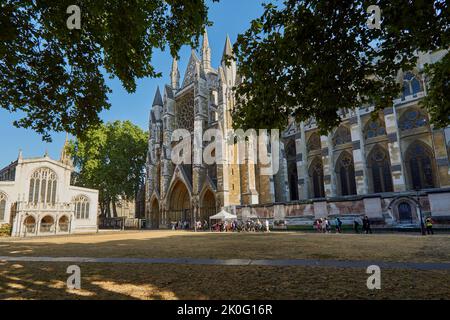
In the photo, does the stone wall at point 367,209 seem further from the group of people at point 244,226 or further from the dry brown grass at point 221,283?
the dry brown grass at point 221,283

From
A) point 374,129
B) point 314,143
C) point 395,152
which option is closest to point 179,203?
point 314,143

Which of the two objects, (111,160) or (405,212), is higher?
(111,160)

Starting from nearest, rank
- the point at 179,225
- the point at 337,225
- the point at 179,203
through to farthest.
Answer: the point at 337,225, the point at 179,225, the point at 179,203

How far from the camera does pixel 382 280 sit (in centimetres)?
501

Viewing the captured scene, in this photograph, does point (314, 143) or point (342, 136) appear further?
point (314, 143)

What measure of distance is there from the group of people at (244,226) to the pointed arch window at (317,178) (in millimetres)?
9209

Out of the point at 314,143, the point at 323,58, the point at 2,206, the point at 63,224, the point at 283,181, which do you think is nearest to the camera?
the point at 323,58

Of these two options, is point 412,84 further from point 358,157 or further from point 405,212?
point 405,212

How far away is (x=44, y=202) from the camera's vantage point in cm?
3538

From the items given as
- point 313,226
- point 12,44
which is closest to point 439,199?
point 313,226

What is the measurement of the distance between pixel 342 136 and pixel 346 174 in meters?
4.88

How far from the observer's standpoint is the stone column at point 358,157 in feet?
90.3
